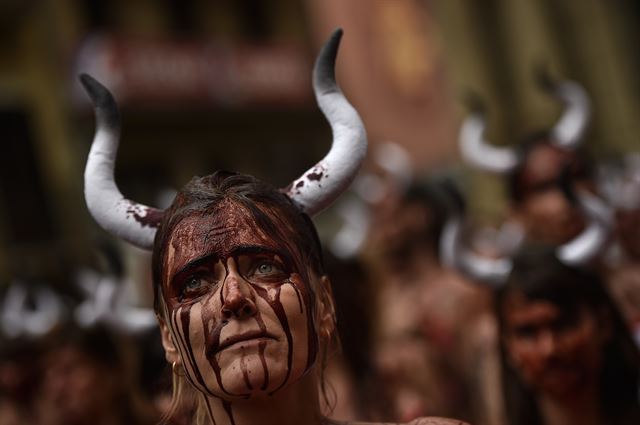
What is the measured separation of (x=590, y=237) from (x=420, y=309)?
2.52 metres

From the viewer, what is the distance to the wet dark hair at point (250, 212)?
7.64 feet

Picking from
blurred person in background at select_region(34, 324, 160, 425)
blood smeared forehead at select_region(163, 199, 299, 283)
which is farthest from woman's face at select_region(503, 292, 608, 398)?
blurred person in background at select_region(34, 324, 160, 425)

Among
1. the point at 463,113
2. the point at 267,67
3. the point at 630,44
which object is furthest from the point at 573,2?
the point at 267,67

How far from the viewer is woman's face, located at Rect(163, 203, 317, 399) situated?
Answer: 2.20 meters

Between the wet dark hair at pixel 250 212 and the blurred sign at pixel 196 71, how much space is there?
1926 cm

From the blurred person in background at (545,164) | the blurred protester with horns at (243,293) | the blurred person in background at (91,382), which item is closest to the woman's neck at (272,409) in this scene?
the blurred protester with horns at (243,293)

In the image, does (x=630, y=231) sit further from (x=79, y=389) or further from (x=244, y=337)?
(x=244, y=337)

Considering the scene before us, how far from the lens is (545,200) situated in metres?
5.34

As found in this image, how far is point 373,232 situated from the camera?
7.35m

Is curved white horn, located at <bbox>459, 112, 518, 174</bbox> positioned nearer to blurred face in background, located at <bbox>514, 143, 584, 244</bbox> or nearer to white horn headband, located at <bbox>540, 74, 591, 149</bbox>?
blurred face in background, located at <bbox>514, 143, 584, 244</bbox>

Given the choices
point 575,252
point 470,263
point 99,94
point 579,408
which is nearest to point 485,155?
point 470,263

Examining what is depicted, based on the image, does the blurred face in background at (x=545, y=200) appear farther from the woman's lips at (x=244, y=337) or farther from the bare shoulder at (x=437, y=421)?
the woman's lips at (x=244, y=337)

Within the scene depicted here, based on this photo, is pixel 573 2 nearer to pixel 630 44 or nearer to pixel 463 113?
pixel 630 44

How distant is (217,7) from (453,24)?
5.75 meters
